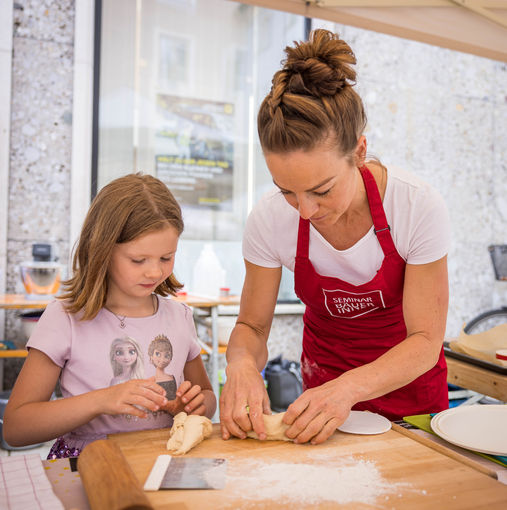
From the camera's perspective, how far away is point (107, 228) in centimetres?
138

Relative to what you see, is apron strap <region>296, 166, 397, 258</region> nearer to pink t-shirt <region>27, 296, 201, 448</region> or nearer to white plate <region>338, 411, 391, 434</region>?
white plate <region>338, 411, 391, 434</region>

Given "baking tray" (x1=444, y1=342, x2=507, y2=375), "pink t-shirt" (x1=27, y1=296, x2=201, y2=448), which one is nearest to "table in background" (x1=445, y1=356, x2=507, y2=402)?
"baking tray" (x1=444, y1=342, x2=507, y2=375)

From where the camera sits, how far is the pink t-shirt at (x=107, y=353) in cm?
133

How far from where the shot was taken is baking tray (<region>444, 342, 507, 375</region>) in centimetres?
167

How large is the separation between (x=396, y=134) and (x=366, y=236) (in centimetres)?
363

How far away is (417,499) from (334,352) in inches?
32.0

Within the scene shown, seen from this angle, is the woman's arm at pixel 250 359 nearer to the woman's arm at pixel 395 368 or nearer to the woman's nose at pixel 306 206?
the woman's arm at pixel 395 368

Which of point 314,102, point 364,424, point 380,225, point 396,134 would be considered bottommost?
point 364,424

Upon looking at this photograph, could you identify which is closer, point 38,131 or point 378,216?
point 378,216

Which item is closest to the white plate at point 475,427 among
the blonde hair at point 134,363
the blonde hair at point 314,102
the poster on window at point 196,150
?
the blonde hair at point 314,102

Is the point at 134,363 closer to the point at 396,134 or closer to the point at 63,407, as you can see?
the point at 63,407

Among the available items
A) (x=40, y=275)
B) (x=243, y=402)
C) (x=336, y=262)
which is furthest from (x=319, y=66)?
(x=40, y=275)

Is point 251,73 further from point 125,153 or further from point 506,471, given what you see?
point 506,471

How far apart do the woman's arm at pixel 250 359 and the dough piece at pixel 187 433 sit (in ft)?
0.18
